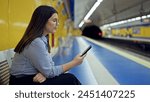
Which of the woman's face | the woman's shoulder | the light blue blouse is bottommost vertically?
the light blue blouse

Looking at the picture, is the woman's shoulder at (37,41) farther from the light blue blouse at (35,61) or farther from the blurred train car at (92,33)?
the blurred train car at (92,33)

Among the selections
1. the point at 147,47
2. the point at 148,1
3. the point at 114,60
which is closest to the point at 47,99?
the point at 114,60

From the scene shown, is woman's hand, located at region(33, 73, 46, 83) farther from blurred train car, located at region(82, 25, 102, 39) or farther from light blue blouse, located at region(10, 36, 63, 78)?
blurred train car, located at region(82, 25, 102, 39)

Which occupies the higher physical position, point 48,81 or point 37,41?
point 37,41

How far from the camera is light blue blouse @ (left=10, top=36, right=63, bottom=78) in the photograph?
1.53m

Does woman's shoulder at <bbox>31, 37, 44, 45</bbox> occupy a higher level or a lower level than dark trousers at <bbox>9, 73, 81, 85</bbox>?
higher

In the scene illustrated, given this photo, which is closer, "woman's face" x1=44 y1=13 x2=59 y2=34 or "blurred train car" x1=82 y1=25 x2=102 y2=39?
"woman's face" x1=44 y1=13 x2=59 y2=34

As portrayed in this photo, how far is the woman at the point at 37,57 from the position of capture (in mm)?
1538

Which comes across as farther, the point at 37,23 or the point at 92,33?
the point at 92,33

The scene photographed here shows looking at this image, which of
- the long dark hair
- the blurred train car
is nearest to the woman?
the long dark hair

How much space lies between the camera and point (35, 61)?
1.54 meters

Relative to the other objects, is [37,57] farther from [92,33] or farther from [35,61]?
[92,33]

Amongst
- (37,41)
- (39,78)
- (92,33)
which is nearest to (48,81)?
(39,78)

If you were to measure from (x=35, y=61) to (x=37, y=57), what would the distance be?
0.02 metres
